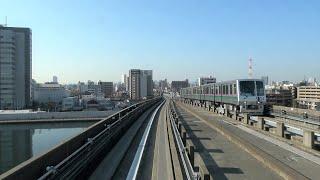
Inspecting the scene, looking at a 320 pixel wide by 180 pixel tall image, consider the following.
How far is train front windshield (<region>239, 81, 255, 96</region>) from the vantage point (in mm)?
42891

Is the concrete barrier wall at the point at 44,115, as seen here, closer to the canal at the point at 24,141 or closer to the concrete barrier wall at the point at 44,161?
the canal at the point at 24,141

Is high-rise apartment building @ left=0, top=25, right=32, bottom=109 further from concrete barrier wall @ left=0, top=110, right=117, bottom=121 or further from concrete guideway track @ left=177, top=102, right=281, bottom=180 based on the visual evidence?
concrete guideway track @ left=177, top=102, right=281, bottom=180

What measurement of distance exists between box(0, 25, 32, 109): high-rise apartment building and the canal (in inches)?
3904

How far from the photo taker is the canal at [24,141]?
2666cm

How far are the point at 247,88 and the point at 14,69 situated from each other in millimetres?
134730

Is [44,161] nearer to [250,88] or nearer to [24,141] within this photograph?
[24,141]

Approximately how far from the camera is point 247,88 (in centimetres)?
4309

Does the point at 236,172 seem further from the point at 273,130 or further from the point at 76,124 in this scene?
the point at 76,124

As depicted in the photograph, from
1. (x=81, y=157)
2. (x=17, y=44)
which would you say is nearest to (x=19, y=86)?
(x=17, y=44)

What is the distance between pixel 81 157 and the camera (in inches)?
514

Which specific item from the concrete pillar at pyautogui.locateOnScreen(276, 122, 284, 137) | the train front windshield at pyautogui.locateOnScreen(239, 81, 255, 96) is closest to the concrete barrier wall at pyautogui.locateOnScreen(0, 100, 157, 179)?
the concrete pillar at pyautogui.locateOnScreen(276, 122, 284, 137)

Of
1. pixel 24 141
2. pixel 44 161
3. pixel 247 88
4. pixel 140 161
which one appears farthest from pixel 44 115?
pixel 44 161

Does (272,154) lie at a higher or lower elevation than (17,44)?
lower

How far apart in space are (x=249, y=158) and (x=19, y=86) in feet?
504
